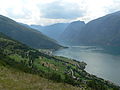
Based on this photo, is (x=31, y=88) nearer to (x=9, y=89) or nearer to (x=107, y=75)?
(x=9, y=89)

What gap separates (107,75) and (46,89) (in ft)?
519

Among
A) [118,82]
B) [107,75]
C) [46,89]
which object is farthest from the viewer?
[107,75]

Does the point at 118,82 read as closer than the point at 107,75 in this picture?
Yes

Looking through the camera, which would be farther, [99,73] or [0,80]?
[99,73]

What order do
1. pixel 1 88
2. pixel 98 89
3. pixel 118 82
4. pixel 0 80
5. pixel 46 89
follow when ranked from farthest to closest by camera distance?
pixel 118 82
pixel 98 89
pixel 0 80
pixel 46 89
pixel 1 88

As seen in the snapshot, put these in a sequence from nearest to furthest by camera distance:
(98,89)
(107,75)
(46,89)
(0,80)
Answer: (46,89) < (0,80) < (98,89) < (107,75)

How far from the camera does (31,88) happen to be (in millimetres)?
29281

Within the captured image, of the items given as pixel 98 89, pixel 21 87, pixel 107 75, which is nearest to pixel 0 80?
pixel 21 87

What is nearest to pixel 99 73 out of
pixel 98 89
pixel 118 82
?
pixel 118 82

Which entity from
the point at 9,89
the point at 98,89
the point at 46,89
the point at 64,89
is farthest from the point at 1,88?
the point at 98,89

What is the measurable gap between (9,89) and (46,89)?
534cm

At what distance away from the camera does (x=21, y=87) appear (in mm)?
28984

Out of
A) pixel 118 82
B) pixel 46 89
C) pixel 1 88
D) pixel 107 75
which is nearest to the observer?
pixel 1 88

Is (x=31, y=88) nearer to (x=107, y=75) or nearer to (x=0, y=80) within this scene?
(x=0, y=80)
